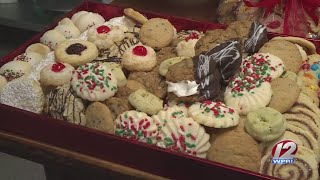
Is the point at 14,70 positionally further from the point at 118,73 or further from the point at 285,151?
the point at 285,151

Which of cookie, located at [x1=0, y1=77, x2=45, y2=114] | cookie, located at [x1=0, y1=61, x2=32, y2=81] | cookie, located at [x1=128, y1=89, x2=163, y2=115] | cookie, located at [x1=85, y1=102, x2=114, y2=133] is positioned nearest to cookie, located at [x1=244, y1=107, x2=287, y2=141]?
cookie, located at [x1=128, y1=89, x2=163, y2=115]

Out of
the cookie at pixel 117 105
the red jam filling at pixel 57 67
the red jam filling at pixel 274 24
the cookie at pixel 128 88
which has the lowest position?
the cookie at pixel 117 105

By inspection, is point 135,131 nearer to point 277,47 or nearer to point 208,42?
point 208,42

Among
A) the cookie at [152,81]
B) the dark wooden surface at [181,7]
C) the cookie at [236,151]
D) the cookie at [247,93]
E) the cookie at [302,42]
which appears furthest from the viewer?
the dark wooden surface at [181,7]

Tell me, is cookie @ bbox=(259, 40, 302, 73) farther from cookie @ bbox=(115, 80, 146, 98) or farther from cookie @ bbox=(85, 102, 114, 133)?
cookie @ bbox=(85, 102, 114, 133)

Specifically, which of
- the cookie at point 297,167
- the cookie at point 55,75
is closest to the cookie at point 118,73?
the cookie at point 55,75

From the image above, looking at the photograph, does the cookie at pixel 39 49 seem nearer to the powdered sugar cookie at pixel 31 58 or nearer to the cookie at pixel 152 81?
the powdered sugar cookie at pixel 31 58

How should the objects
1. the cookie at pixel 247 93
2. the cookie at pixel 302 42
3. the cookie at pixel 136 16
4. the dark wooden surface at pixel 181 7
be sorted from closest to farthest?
1. the cookie at pixel 247 93
2. the cookie at pixel 302 42
3. the cookie at pixel 136 16
4. the dark wooden surface at pixel 181 7

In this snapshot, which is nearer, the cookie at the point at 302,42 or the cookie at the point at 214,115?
the cookie at the point at 214,115
